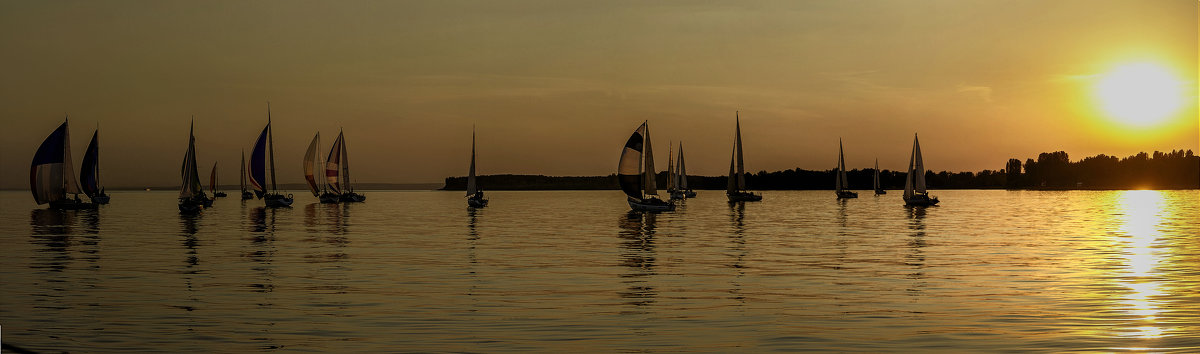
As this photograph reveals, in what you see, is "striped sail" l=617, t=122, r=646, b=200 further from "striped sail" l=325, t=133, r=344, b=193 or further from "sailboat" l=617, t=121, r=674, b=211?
"striped sail" l=325, t=133, r=344, b=193

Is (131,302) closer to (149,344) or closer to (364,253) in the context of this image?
(149,344)

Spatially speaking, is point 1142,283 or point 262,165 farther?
point 262,165

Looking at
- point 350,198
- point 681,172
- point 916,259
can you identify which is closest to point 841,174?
point 681,172

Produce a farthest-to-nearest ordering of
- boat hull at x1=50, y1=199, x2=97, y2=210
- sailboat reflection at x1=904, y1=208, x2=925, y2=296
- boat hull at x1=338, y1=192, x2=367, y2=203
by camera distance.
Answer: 1. boat hull at x1=338, y1=192, x2=367, y2=203
2. boat hull at x1=50, y1=199, x2=97, y2=210
3. sailboat reflection at x1=904, y1=208, x2=925, y2=296

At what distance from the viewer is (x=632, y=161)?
3472 inches

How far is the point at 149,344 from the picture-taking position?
64.1 feet

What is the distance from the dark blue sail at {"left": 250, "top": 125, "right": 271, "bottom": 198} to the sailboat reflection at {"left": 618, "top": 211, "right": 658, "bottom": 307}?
59.8 meters

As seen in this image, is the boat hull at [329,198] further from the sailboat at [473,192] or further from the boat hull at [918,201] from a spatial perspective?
the boat hull at [918,201]

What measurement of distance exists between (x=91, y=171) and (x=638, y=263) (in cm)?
9663

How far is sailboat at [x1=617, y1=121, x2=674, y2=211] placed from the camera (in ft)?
288

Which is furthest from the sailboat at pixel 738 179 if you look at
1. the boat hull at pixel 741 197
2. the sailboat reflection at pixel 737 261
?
the sailboat reflection at pixel 737 261

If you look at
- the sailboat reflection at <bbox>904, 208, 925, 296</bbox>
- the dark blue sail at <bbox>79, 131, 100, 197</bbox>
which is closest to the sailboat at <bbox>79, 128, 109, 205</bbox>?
the dark blue sail at <bbox>79, 131, 100, 197</bbox>

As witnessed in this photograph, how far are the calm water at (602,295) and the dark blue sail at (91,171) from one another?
65088 mm

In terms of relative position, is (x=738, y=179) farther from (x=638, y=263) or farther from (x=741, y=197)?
(x=638, y=263)
